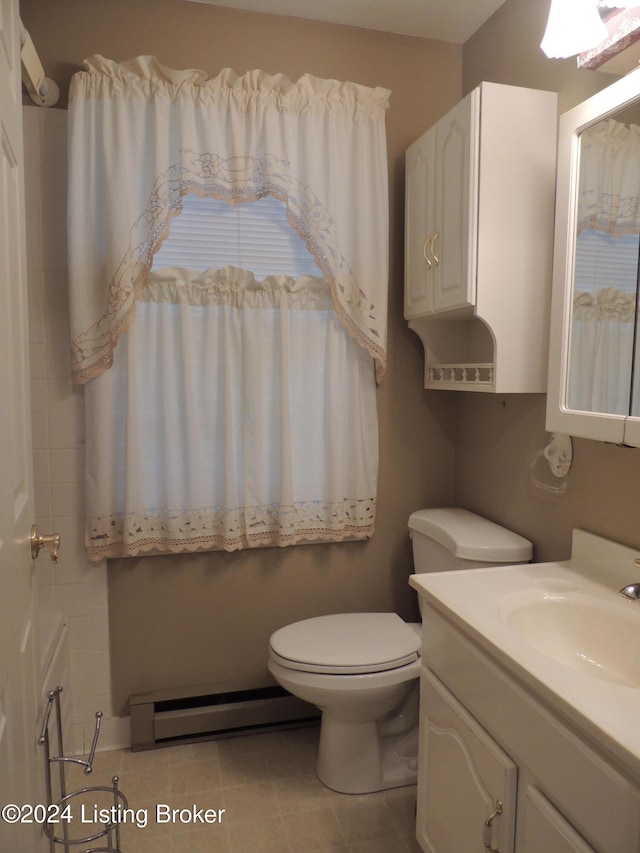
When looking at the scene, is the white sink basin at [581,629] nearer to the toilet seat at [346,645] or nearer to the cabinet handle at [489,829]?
the cabinet handle at [489,829]

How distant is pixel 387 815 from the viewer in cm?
183

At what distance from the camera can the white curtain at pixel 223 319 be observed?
6.26 feet

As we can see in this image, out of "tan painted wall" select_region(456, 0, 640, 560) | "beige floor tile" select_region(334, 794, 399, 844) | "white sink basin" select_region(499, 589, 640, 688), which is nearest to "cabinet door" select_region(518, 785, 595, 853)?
"white sink basin" select_region(499, 589, 640, 688)

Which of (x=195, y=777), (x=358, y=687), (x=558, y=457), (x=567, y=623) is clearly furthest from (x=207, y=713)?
(x=558, y=457)

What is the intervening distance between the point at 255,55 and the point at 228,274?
2.47 feet

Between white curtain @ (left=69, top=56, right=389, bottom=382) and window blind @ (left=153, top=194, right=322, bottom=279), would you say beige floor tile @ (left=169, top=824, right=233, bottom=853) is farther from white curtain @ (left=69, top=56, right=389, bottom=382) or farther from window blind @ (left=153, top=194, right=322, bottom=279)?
window blind @ (left=153, top=194, right=322, bottom=279)

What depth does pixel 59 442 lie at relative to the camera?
6.63 feet

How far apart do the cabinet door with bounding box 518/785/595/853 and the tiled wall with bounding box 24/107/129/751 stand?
1504 millimetres

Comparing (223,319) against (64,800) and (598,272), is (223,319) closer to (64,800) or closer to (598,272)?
(598,272)

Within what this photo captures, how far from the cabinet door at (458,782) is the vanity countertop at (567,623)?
0.65 feet

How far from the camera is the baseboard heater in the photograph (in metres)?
2.11

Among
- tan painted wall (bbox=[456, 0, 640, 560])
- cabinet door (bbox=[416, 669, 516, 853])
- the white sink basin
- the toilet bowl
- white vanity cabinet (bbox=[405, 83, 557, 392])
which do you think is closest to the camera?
cabinet door (bbox=[416, 669, 516, 853])

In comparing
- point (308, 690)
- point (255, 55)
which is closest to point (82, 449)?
point (308, 690)

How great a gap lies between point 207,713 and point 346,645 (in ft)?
2.18
